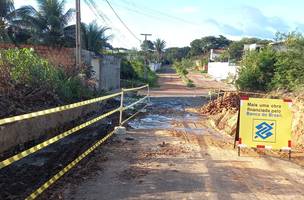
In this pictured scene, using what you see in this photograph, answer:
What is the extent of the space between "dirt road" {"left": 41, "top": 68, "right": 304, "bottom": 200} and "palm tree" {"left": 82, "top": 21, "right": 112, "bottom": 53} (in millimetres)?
36387

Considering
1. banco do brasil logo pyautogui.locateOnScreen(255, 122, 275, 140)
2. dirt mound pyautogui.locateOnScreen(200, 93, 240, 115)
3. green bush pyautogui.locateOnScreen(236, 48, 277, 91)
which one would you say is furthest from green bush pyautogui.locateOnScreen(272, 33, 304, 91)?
banco do brasil logo pyautogui.locateOnScreen(255, 122, 275, 140)

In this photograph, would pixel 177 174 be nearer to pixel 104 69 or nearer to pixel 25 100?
pixel 25 100

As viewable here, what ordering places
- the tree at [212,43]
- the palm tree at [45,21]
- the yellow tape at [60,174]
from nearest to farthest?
the yellow tape at [60,174]
the palm tree at [45,21]
the tree at [212,43]

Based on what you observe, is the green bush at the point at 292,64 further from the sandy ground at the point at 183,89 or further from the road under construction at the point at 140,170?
the sandy ground at the point at 183,89

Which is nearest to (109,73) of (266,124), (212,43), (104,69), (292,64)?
(104,69)

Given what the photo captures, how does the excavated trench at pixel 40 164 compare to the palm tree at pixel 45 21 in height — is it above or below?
below

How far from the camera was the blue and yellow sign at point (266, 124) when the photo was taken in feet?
38.5

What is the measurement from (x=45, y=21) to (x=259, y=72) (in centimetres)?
2092

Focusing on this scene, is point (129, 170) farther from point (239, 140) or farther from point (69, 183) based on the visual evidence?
point (239, 140)

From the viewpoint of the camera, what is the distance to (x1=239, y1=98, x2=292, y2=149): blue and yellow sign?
11.7 meters

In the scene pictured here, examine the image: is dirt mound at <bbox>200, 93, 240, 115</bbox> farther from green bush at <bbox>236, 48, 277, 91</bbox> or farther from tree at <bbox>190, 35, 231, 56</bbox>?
tree at <bbox>190, 35, 231, 56</bbox>

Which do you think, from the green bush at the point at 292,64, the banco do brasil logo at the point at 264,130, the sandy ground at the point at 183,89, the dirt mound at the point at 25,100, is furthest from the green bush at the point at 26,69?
the sandy ground at the point at 183,89

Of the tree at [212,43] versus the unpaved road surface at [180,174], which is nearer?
the unpaved road surface at [180,174]

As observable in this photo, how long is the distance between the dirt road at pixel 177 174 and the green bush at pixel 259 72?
17964mm
